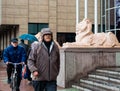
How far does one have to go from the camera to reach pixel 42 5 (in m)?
42.7

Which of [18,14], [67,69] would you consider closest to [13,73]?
[67,69]

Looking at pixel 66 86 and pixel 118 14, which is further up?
pixel 118 14

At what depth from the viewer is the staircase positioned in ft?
36.7

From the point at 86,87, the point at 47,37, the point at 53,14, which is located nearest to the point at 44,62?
the point at 47,37

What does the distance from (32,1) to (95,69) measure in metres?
29.5

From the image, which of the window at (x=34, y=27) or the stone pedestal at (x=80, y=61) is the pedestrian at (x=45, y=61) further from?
the window at (x=34, y=27)

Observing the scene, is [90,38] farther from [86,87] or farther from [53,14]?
[53,14]

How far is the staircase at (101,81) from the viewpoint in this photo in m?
11.2

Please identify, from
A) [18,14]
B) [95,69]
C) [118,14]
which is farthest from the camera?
[18,14]

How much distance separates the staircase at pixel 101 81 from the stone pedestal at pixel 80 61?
28 cm

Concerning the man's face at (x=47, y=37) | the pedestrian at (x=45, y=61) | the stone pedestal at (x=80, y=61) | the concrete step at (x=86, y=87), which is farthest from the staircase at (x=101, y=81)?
the man's face at (x=47, y=37)

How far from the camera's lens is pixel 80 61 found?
1344cm

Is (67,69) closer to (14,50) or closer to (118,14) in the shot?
(14,50)

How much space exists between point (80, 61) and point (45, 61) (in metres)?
6.49
